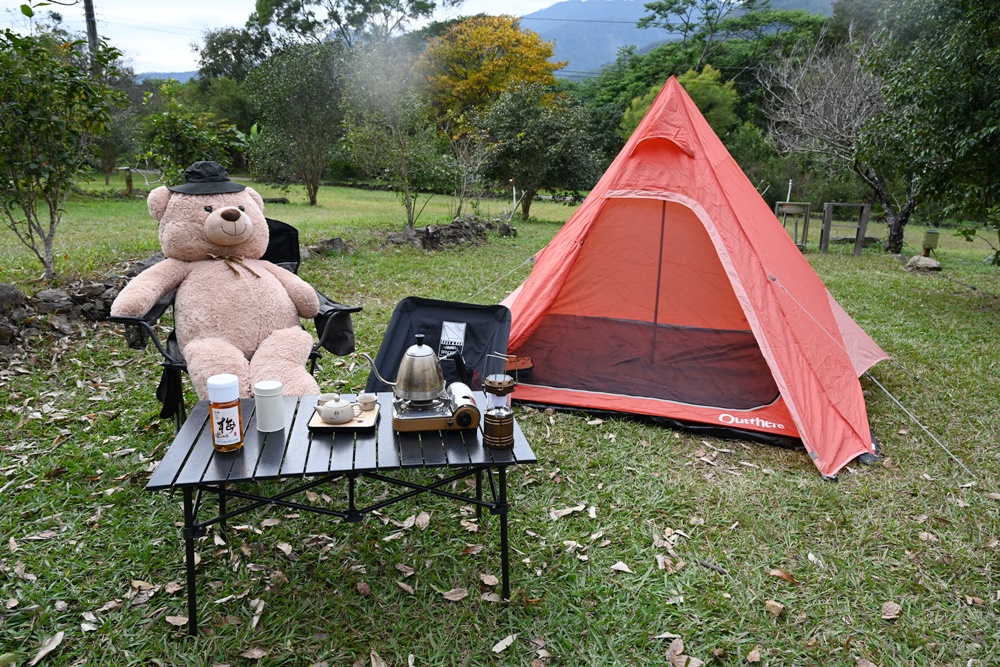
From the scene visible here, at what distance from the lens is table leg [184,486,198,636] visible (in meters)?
2.00

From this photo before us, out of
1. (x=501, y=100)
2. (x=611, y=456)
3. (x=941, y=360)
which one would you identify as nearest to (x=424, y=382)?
(x=611, y=456)

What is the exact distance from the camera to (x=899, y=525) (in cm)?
277

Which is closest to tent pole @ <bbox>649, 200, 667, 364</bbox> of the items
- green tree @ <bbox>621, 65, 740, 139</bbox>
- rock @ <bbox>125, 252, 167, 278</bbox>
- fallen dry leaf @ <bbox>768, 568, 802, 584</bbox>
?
fallen dry leaf @ <bbox>768, 568, 802, 584</bbox>

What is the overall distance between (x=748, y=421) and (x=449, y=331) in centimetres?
180

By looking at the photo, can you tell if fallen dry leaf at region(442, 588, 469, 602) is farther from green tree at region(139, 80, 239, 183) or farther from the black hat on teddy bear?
green tree at region(139, 80, 239, 183)

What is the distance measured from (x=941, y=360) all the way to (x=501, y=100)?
11281mm

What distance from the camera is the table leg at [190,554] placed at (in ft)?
6.55

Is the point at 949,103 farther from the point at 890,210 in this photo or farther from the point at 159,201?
the point at 159,201

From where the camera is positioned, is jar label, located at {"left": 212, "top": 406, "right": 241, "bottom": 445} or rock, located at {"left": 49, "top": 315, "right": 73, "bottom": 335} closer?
jar label, located at {"left": 212, "top": 406, "right": 241, "bottom": 445}

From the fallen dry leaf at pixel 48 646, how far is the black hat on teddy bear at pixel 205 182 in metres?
2.02

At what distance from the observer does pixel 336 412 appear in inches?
89.7

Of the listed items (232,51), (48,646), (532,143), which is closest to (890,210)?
(532,143)

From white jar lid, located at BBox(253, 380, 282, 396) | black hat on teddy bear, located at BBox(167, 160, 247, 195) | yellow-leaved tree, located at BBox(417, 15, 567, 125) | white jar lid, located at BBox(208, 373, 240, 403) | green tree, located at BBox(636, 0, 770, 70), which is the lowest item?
white jar lid, located at BBox(253, 380, 282, 396)

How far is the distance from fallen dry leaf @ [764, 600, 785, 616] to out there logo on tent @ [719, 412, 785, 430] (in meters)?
1.40
